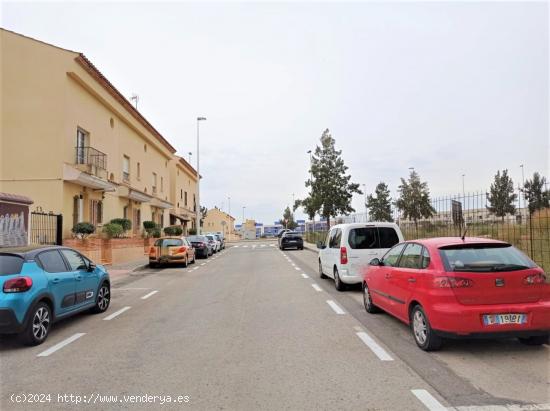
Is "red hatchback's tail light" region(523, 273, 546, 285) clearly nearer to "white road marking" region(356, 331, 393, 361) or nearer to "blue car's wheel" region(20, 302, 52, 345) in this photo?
"white road marking" region(356, 331, 393, 361)

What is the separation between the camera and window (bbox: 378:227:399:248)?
11.2m

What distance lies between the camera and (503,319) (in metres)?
5.48

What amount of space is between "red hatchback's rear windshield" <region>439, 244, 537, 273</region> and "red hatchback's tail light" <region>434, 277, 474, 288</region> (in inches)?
6.1

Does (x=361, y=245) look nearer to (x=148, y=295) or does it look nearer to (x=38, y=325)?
(x=148, y=295)

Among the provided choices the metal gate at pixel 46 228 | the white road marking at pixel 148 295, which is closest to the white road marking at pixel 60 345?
the white road marking at pixel 148 295

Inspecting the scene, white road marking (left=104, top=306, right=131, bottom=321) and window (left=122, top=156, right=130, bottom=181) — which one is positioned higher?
window (left=122, top=156, right=130, bottom=181)

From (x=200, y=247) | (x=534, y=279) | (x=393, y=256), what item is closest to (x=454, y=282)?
(x=534, y=279)

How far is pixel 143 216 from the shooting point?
3231cm

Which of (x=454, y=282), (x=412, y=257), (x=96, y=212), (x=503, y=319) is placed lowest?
(x=503, y=319)

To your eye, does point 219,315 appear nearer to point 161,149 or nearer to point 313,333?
point 313,333

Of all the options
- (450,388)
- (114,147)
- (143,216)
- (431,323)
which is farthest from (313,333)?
(143,216)

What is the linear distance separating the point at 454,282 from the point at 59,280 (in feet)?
20.0

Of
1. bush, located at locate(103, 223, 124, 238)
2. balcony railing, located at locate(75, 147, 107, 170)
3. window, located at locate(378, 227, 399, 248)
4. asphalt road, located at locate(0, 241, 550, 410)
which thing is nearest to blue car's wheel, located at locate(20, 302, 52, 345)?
asphalt road, located at locate(0, 241, 550, 410)

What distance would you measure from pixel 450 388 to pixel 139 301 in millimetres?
8122
